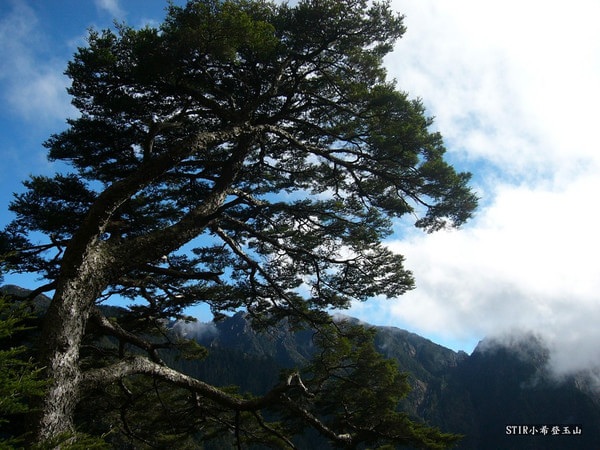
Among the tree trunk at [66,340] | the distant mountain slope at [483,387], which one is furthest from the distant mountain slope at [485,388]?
the tree trunk at [66,340]

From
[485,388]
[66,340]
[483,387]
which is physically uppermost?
[483,387]

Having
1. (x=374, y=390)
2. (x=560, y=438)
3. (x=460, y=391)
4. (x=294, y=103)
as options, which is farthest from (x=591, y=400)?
(x=294, y=103)

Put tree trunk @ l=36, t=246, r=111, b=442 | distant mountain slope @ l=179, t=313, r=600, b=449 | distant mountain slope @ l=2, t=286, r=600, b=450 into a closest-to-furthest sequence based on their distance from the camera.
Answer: tree trunk @ l=36, t=246, r=111, b=442
distant mountain slope @ l=2, t=286, r=600, b=450
distant mountain slope @ l=179, t=313, r=600, b=449

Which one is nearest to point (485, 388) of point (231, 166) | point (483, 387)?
point (483, 387)

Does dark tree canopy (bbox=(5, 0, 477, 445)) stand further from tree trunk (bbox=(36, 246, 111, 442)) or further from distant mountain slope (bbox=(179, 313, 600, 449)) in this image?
distant mountain slope (bbox=(179, 313, 600, 449))

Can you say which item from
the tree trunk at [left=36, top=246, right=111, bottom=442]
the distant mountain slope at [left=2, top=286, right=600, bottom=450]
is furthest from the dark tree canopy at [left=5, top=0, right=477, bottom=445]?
the distant mountain slope at [left=2, top=286, right=600, bottom=450]

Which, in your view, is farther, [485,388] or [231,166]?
[485,388]

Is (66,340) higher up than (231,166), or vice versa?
(231,166)

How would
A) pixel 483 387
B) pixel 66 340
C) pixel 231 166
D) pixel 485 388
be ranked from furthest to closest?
pixel 483 387 → pixel 485 388 → pixel 231 166 → pixel 66 340

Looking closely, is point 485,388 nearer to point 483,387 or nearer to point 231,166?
point 483,387

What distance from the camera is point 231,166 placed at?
666 centimetres

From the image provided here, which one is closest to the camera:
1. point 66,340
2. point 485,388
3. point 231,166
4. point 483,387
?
point 66,340

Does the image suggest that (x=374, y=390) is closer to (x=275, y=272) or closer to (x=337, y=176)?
(x=275, y=272)

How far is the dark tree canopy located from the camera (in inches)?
204
